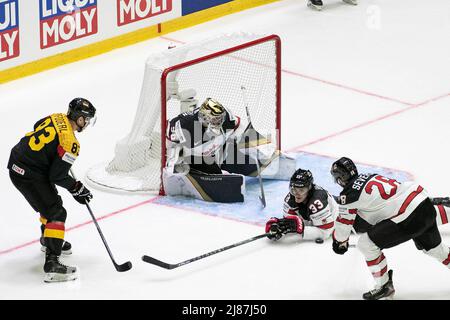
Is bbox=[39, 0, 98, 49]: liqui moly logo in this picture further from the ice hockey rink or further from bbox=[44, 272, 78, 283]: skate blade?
bbox=[44, 272, 78, 283]: skate blade

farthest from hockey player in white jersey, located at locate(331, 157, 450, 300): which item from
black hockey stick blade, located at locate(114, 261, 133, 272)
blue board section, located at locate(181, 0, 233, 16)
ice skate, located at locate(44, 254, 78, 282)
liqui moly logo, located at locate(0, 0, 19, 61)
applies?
blue board section, located at locate(181, 0, 233, 16)

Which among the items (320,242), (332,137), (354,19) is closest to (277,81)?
(332,137)

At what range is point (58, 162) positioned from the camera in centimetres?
798

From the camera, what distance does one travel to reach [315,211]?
8.62m

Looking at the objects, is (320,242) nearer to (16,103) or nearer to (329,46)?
(16,103)

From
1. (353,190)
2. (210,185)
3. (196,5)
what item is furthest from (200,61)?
(196,5)

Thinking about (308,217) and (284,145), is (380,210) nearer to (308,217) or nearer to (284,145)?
(308,217)

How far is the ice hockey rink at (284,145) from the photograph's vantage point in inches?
320

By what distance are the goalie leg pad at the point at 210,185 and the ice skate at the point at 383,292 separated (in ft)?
5.64

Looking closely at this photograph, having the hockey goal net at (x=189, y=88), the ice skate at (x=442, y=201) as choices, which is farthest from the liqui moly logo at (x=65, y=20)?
the ice skate at (x=442, y=201)

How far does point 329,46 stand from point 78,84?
2.61 m

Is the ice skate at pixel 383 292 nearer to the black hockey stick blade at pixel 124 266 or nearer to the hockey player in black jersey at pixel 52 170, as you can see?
the black hockey stick blade at pixel 124 266

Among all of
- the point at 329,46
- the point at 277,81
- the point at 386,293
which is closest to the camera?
the point at 386,293

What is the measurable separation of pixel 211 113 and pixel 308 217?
39.3 inches
